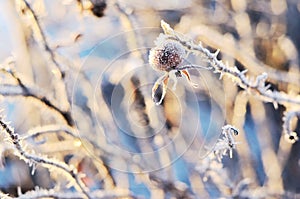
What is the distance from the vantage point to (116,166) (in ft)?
1.90

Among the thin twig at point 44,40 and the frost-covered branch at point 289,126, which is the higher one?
the thin twig at point 44,40

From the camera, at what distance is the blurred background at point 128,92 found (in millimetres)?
553

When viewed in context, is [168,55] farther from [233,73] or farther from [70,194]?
[70,194]

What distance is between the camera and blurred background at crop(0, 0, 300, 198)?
553 millimetres

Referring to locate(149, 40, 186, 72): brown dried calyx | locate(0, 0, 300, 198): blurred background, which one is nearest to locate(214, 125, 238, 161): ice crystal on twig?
locate(0, 0, 300, 198): blurred background

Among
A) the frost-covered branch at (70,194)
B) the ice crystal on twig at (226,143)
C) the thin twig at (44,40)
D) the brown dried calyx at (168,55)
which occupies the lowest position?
the frost-covered branch at (70,194)

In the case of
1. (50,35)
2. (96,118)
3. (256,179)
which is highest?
(50,35)

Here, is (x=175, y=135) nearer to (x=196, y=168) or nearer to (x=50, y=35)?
(x=196, y=168)

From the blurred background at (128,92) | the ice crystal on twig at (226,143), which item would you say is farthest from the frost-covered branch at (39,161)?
the ice crystal on twig at (226,143)

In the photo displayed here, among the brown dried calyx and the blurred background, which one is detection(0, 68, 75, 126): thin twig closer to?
the blurred background

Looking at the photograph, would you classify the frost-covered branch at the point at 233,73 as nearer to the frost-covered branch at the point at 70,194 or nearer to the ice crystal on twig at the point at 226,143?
the ice crystal on twig at the point at 226,143

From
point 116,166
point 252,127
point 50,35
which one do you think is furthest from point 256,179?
point 50,35

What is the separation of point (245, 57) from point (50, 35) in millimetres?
249

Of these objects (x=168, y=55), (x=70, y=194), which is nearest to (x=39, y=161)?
(x=70, y=194)
